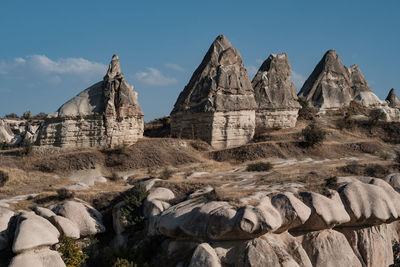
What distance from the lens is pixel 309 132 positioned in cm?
3014

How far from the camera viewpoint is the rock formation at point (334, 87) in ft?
136

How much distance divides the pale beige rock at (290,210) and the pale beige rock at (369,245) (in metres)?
2.63

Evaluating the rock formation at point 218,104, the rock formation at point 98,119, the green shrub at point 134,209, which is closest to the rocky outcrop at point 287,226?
the green shrub at point 134,209

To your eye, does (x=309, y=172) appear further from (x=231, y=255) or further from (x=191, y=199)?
(x=231, y=255)

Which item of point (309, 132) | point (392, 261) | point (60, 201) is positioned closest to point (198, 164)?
point (309, 132)

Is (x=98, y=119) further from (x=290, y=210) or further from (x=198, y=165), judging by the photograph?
(x=290, y=210)

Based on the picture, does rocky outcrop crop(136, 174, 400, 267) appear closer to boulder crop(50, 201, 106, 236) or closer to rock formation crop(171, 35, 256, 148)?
boulder crop(50, 201, 106, 236)

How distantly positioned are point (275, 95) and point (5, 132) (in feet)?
77.8

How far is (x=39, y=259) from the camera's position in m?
14.1

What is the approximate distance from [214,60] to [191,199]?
57.4 ft

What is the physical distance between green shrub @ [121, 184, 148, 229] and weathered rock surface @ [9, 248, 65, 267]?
12.0 feet

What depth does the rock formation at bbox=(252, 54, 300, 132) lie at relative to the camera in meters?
34.9

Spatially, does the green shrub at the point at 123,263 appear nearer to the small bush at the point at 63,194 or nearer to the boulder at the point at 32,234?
the boulder at the point at 32,234

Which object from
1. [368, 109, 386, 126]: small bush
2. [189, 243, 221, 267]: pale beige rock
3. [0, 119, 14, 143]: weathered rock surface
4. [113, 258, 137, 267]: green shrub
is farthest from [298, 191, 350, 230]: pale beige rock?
[0, 119, 14, 143]: weathered rock surface
